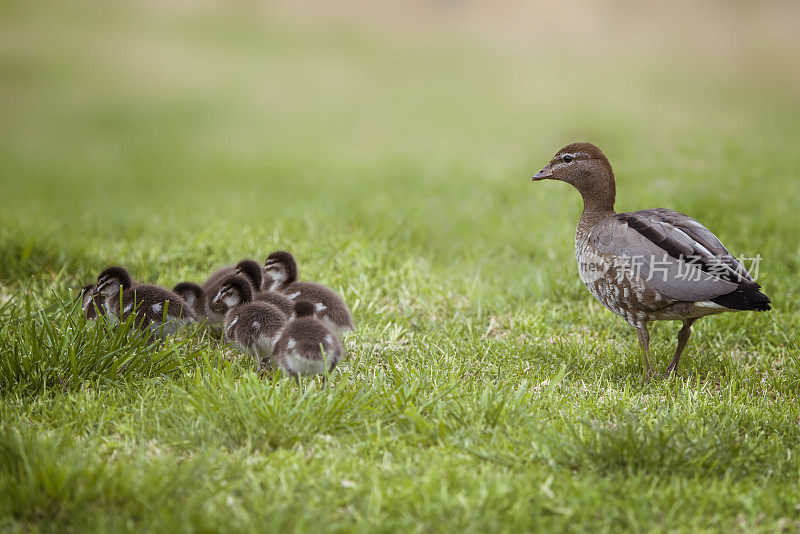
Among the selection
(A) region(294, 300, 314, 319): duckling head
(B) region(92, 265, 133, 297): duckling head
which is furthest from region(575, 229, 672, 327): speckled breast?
(B) region(92, 265, 133, 297): duckling head

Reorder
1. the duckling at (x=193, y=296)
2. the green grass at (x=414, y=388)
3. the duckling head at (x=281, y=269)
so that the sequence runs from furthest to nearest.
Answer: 1. the duckling head at (x=281, y=269)
2. the duckling at (x=193, y=296)
3. the green grass at (x=414, y=388)

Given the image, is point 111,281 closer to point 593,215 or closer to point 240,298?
point 240,298

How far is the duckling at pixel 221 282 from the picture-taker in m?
4.77

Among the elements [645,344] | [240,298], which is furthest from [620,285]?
[240,298]

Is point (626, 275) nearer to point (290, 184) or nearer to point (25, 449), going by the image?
point (25, 449)

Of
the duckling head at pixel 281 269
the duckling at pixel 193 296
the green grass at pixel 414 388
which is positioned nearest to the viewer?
the green grass at pixel 414 388

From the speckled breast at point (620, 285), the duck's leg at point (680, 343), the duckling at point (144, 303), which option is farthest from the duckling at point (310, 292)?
the duck's leg at point (680, 343)

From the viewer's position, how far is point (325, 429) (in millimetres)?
3273

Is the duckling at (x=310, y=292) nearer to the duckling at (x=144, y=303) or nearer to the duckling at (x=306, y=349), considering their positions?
A: the duckling at (x=306, y=349)

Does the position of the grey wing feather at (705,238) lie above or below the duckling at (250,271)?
above

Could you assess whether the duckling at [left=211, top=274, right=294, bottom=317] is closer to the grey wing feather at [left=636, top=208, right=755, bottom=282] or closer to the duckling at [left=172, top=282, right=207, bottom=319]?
the duckling at [left=172, top=282, right=207, bottom=319]

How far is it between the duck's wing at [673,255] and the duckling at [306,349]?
1726mm

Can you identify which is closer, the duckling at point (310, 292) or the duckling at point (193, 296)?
the duckling at point (310, 292)

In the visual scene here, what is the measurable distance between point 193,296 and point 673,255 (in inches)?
127
